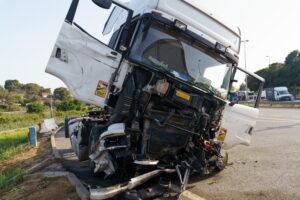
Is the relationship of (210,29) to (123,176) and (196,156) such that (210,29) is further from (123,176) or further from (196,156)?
(123,176)

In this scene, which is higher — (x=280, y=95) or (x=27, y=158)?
(x=280, y=95)

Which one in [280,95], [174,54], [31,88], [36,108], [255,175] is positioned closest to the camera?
[174,54]

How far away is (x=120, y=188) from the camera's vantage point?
16.3 feet

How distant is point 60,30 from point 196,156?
131 inches

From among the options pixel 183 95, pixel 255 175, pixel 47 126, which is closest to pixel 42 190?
pixel 183 95

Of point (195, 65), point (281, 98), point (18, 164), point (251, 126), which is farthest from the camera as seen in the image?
point (281, 98)

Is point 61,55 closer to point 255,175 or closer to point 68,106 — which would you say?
point 255,175

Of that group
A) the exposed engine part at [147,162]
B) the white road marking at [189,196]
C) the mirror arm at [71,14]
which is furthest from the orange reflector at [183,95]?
the mirror arm at [71,14]

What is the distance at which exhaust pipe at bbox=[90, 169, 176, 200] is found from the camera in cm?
473

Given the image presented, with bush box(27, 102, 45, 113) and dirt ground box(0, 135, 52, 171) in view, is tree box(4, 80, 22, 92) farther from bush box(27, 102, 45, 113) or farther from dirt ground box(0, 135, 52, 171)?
dirt ground box(0, 135, 52, 171)

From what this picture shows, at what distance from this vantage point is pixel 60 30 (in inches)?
222

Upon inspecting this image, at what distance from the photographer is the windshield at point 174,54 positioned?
5607mm

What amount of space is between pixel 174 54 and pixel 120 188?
95.0 inches

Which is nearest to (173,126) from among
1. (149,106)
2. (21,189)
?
(149,106)
